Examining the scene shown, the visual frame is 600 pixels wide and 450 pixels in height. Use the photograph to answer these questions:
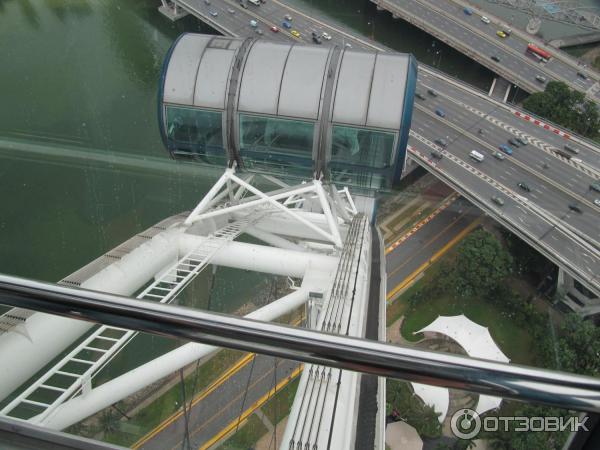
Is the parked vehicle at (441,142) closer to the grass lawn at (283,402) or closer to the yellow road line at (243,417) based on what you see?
the yellow road line at (243,417)

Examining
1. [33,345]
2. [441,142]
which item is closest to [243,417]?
[33,345]

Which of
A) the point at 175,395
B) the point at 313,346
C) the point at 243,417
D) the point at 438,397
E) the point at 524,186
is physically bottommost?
the point at 524,186

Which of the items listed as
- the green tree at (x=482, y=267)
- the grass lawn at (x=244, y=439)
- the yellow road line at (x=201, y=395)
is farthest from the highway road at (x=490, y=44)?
the grass lawn at (x=244, y=439)

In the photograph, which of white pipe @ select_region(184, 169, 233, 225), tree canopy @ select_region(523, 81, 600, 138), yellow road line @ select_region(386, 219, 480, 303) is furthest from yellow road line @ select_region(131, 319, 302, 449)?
tree canopy @ select_region(523, 81, 600, 138)

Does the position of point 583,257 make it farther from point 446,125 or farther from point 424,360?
point 424,360

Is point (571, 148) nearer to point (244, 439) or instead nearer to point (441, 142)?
point (441, 142)

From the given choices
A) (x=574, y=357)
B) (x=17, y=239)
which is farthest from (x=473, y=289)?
(x=17, y=239)
